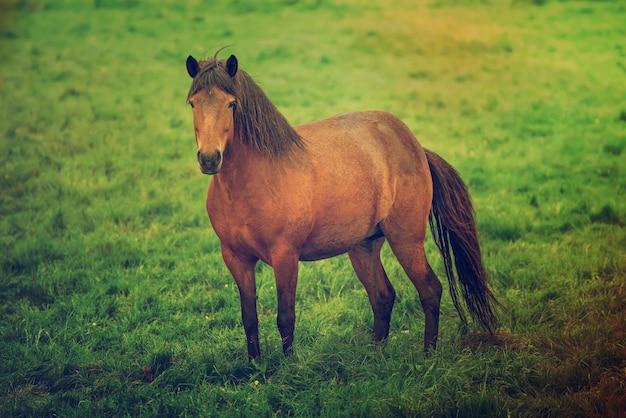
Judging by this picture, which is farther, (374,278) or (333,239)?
(374,278)

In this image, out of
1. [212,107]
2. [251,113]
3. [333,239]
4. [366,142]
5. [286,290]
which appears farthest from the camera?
[366,142]

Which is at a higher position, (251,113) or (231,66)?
(231,66)

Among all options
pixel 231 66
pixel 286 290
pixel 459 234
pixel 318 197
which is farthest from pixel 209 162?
pixel 459 234

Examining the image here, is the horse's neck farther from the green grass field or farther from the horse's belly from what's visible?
the green grass field

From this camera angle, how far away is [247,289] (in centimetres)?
514

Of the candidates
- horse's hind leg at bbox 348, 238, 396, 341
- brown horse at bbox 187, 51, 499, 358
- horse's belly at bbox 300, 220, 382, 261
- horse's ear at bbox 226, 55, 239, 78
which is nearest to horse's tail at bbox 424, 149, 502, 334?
brown horse at bbox 187, 51, 499, 358

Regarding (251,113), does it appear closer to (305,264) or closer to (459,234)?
(459,234)

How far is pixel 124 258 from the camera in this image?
7.53 metres

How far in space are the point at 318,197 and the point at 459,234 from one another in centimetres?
142

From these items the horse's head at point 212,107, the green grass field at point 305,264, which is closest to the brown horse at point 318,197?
the horse's head at point 212,107

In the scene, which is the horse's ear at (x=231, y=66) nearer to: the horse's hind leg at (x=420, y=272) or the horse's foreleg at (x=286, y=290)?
the horse's foreleg at (x=286, y=290)

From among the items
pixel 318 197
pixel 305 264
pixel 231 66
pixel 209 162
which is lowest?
pixel 305 264

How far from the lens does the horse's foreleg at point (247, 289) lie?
5062 millimetres

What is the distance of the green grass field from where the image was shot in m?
4.93
